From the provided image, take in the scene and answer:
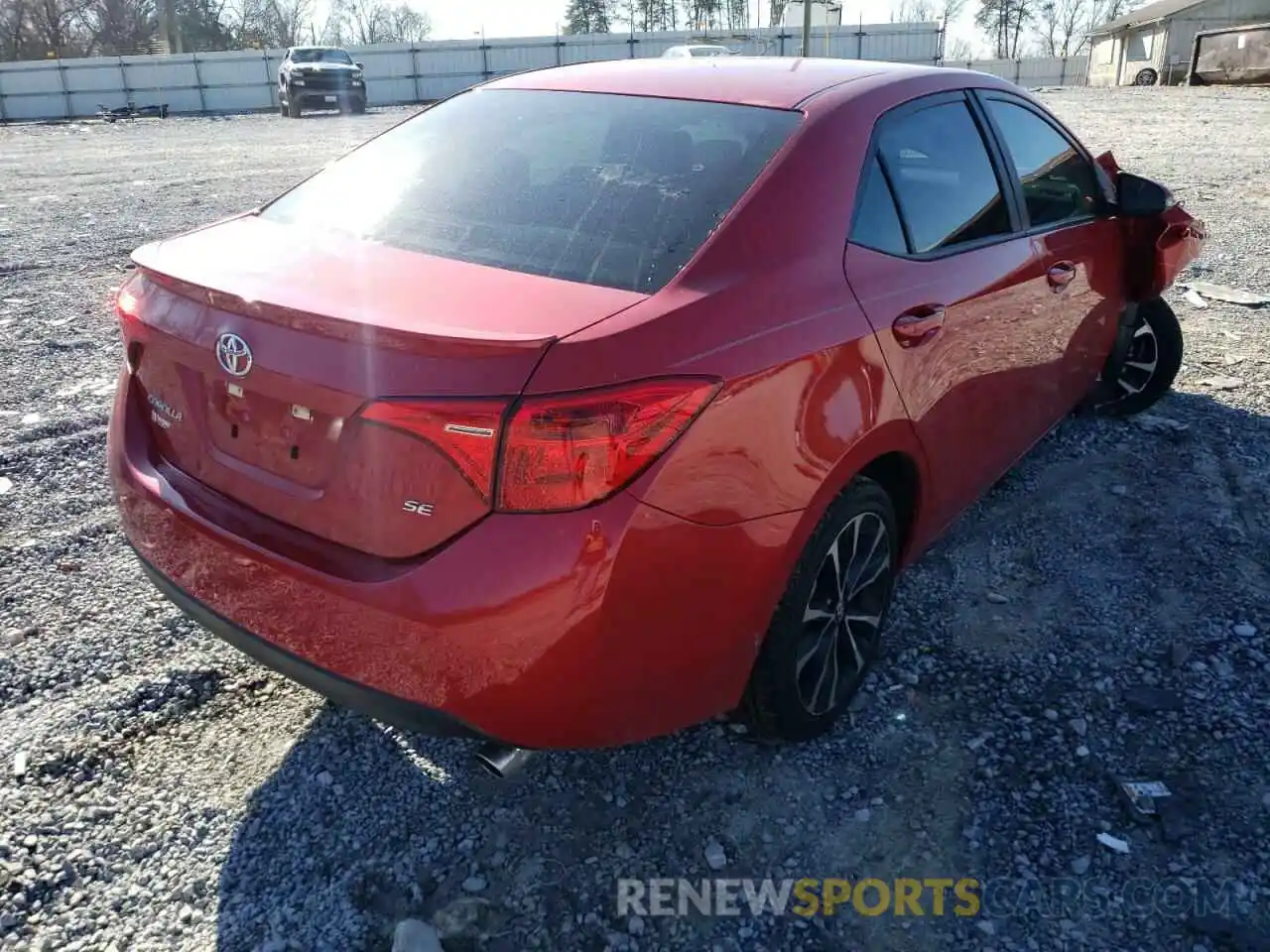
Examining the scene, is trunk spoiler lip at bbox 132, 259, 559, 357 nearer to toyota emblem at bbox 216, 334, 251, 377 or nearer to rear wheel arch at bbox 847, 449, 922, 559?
toyota emblem at bbox 216, 334, 251, 377

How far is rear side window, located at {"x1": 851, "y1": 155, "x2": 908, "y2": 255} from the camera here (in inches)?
99.3

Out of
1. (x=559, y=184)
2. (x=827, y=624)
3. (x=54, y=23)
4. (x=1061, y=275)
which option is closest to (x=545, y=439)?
(x=559, y=184)

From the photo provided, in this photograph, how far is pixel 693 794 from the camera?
2510mm

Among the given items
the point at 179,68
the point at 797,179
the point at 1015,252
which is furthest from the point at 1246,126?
the point at 179,68

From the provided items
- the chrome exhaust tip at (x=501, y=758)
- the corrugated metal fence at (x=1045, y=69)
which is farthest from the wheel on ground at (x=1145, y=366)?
the corrugated metal fence at (x=1045, y=69)

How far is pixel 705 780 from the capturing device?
101 inches

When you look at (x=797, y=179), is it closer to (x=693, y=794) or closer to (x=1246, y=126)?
(x=693, y=794)

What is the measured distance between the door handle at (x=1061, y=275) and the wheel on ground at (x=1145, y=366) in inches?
51.0

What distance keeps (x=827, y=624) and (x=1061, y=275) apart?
179 cm

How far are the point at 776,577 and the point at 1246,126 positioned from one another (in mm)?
19360

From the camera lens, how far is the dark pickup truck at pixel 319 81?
28.9 meters

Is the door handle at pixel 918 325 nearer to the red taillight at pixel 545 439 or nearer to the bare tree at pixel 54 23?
the red taillight at pixel 545 439

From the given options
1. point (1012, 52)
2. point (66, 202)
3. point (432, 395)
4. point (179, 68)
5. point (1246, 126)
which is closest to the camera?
point (432, 395)

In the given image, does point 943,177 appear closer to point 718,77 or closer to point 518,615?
Answer: point 718,77
